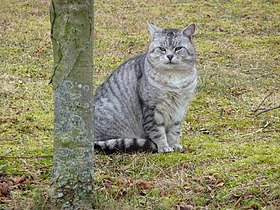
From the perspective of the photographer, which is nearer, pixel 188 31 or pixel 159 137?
pixel 159 137

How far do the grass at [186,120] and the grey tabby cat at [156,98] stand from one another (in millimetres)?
417

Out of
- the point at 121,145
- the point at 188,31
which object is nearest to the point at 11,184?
the point at 121,145

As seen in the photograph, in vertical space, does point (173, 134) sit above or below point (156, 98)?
below

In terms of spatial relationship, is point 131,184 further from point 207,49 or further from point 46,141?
point 207,49

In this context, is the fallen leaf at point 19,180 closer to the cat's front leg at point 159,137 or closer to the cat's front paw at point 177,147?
the cat's front leg at point 159,137

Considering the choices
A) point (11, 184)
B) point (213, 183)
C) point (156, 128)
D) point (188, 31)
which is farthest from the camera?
point (188, 31)

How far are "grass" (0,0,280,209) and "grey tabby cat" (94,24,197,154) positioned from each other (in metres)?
0.42

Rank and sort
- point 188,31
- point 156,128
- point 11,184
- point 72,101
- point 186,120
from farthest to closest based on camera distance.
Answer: point 186,120 < point 188,31 < point 156,128 < point 11,184 < point 72,101

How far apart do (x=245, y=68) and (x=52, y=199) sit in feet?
26.8

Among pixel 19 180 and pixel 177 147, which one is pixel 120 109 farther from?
pixel 19 180

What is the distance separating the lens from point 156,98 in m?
5.96

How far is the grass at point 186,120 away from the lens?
446 centimetres

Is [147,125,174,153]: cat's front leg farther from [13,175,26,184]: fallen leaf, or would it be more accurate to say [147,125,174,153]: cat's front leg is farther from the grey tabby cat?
[13,175,26,184]: fallen leaf

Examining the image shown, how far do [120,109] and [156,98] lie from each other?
0.48 metres
